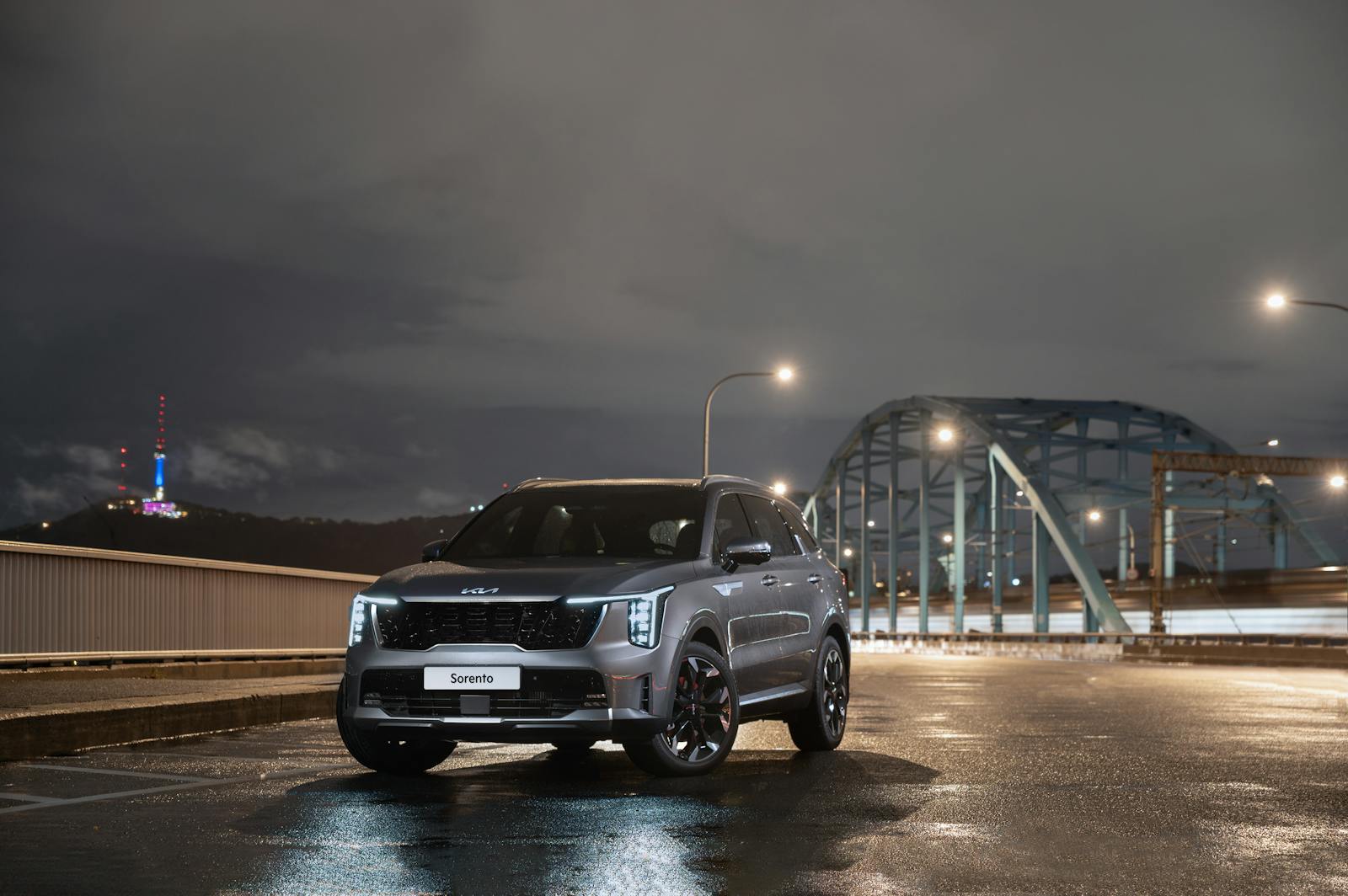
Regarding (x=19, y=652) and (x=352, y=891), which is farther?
(x=19, y=652)

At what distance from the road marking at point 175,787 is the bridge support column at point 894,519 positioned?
283 feet

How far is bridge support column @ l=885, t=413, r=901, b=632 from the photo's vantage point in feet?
321

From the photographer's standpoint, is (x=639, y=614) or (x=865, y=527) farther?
(x=865, y=527)

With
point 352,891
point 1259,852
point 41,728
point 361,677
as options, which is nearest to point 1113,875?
point 1259,852

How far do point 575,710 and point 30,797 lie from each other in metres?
2.83

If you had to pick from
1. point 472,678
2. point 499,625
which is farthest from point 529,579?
point 472,678

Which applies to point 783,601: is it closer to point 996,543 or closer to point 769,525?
point 769,525

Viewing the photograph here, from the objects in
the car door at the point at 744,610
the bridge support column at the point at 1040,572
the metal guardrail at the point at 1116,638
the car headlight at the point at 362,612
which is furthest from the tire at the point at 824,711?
the bridge support column at the point at 1040,572

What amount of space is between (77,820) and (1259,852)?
521 cm

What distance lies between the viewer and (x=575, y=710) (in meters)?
8.62

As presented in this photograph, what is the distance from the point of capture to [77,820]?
292 inches

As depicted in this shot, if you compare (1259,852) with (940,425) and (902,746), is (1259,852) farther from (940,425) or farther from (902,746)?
(940,425)

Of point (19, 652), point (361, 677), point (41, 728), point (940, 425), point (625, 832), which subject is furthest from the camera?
point (940, 425)

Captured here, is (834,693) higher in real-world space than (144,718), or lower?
higher
